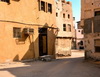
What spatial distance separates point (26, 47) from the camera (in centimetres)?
1809

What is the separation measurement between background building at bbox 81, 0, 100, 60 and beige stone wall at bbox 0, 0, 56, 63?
15.6ft

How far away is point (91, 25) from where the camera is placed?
58.2 feet

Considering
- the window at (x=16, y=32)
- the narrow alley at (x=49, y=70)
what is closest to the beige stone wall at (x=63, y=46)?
the window at (x=16, y=32)

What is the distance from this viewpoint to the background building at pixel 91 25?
17.2 meters

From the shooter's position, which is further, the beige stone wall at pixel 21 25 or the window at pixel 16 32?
the window at pixel 16 32

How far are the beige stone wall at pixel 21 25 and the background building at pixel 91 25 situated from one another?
4.77 meters

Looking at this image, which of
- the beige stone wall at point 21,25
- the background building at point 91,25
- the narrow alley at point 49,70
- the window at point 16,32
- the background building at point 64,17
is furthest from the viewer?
the background building at point 64,17

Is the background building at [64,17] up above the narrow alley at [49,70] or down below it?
above

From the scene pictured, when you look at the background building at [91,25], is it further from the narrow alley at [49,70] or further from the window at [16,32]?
the window at [16,32]

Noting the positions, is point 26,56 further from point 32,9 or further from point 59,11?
point 59,11

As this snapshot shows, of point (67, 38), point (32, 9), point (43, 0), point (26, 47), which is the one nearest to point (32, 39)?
point (26, 47)

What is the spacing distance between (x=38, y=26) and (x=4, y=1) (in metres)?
5.11

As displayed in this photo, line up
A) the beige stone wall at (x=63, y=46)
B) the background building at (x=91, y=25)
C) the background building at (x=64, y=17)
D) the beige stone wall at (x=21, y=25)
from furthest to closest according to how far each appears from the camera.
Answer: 1. the background building at (x=64, y=17)
2. the beige stone wall at (x=63, y=46)
3. the background building at (x=91, y=25)
4. the beige stone wall at (x=21, y=25)

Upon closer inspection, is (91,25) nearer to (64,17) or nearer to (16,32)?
(16,32)
